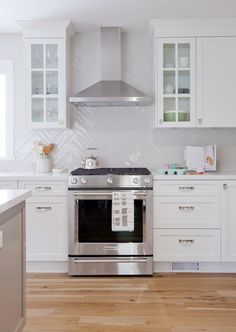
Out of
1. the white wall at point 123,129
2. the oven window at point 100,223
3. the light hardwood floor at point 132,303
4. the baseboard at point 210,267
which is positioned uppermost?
the white wall at point 123,129

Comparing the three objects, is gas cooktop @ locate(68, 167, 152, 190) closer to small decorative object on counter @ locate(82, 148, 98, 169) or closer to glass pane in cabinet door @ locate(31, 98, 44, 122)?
small decorative object on counter @ locate(82, 148, 98, 169)

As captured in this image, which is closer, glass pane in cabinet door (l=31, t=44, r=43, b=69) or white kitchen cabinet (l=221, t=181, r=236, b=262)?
white kitchen cabinet (l=221, t=181, r=236, b=262)

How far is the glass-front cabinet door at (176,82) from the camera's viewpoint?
365 centimetres

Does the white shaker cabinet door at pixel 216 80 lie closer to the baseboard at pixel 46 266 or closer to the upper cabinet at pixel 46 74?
the upper cabinet at pixel 46 74

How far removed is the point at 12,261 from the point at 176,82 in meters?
2.45

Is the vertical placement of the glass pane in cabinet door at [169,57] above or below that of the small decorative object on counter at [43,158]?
above

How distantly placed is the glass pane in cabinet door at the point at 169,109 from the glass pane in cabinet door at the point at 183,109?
0.06 meters

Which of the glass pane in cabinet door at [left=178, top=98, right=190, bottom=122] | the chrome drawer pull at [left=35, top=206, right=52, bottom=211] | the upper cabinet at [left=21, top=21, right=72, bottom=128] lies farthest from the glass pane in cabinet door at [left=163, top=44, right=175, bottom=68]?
the chrome drawer pull at [left=35, top=206, right=52, bottom=211]

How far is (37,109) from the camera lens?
12.3ft

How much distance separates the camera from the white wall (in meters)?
4.03

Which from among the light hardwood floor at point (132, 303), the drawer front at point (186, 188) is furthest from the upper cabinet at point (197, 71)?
the light hardwood floor at point (132, 303)

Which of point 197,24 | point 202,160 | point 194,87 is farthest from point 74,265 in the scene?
point 197,24

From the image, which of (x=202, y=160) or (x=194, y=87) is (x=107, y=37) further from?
(x=202, y=160)

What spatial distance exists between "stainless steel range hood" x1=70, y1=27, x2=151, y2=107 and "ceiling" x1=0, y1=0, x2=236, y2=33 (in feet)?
0.58
